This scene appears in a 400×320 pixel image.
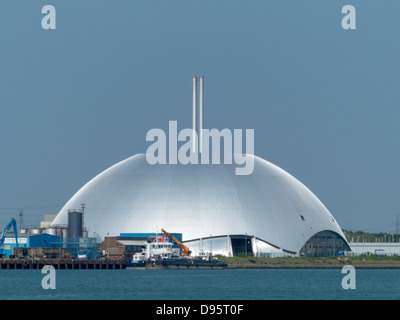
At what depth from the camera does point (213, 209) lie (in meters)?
110

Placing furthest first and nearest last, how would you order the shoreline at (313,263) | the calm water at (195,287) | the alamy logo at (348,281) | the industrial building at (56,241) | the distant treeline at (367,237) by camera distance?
the distant treeline at (367,237) < the industrial building at (56,241) < the shoreline at (313,263) < the alamy logo at (348,281) < the calm water at (195,287)

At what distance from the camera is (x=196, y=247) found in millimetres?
107500

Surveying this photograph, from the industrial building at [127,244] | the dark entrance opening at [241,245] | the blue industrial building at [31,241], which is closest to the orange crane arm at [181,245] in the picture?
the industrial building at [127,244]

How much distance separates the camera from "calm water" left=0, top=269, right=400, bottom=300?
62688 millimetres

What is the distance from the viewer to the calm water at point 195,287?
6269 centimetres

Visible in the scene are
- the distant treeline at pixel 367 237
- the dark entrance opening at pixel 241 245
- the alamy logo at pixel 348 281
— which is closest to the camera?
the alamy logo at pixel 348 281

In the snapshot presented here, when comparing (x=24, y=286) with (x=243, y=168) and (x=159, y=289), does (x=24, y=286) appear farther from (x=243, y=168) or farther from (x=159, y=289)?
(x=243, y=168)

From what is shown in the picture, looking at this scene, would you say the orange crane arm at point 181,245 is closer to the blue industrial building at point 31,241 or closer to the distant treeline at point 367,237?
the blue industrial building at point 31,241

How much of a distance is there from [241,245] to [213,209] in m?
5.07

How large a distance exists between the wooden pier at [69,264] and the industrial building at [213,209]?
6.56 m

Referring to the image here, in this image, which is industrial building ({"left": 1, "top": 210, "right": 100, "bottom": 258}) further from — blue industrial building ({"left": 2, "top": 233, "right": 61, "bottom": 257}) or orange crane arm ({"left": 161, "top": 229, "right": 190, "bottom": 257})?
orange crane arm ({"left": 161, "top": 229, "right": 190, "bottom": 257})

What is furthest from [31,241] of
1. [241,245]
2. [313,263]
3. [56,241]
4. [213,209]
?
[313,263]
